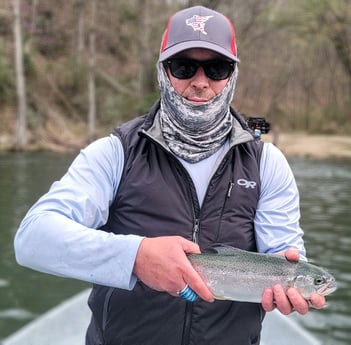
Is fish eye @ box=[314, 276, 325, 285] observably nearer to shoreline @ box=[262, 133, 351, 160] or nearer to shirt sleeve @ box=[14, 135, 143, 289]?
shirt sleeve @ box=[14, 135, 143, 289]

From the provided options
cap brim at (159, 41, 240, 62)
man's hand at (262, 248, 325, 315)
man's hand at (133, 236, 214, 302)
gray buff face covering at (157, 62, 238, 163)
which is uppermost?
cap brim at (159, 41, 240, 62)

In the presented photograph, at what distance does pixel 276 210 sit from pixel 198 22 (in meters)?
0.74

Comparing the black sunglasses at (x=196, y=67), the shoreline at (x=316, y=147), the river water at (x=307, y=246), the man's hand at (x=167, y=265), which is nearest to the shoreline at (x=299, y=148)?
the shoreline at (x=316, y=147)

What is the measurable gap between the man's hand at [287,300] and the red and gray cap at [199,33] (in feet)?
2.71

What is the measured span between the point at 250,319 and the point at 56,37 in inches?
1280

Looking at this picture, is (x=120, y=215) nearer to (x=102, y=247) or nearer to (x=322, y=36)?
(x=102, y=247)

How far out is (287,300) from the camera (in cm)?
176

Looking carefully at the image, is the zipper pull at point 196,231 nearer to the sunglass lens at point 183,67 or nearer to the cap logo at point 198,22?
the sunglass lens at point 183,67

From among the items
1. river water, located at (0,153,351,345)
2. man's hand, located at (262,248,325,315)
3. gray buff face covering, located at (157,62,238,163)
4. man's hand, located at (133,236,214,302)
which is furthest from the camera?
river water, located at (0,153,351,345)

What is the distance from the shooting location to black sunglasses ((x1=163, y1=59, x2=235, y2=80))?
2012 mm

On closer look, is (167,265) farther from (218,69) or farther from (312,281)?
(218,69)

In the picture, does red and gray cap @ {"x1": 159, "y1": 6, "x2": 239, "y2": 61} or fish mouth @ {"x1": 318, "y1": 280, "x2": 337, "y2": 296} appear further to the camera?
red and gray cap @ {"x1": 159, "y1": 6, "x2": 239, "y2": 61}

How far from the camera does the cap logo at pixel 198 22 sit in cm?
198

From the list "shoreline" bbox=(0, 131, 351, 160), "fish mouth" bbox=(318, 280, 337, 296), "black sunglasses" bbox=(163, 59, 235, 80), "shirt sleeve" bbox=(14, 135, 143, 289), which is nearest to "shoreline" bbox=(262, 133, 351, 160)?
"shoreline" bbox=(0, 131, 351, 160)
